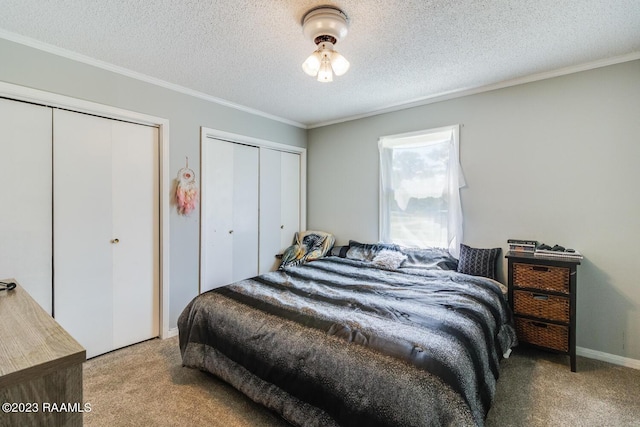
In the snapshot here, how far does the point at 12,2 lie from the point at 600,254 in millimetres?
4441

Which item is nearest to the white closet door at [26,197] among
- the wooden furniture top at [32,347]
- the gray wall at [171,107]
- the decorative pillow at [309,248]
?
the gray wall at [171,107]

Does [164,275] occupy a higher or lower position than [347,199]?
lower

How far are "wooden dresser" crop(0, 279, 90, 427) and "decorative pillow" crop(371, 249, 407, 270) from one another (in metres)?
2.53

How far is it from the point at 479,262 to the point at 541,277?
515 mm

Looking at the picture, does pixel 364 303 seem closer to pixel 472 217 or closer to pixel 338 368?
pixel 338 368

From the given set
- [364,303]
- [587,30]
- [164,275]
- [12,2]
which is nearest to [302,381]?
[364,303]

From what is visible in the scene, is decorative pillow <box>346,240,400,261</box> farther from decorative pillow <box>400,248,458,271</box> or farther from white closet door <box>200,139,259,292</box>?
white closet door <box>200,139,259,292</box>

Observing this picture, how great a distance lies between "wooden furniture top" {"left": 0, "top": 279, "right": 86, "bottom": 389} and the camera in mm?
712

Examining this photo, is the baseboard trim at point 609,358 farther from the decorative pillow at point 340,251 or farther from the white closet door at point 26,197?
the white closet door at point 26,197

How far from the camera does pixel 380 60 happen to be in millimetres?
2344

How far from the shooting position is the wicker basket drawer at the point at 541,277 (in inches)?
87.8

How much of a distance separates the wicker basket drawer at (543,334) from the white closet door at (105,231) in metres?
3.32

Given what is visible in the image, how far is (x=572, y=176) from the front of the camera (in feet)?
8.13

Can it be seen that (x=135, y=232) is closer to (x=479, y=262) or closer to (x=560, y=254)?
(x=479, y=262)
